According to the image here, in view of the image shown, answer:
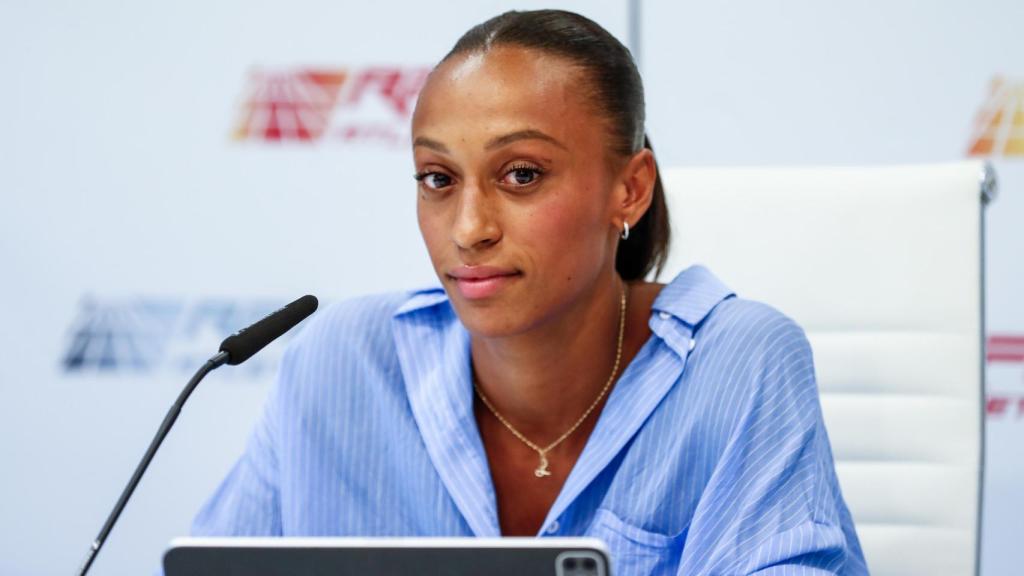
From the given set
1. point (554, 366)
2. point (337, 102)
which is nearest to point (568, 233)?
point (554, 366)

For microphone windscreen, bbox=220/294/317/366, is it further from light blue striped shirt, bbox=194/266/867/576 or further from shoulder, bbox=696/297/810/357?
shoulder, bbox=696/297/810/357

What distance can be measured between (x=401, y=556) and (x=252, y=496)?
32.1 inches

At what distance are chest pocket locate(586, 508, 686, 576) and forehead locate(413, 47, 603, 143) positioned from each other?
465mm

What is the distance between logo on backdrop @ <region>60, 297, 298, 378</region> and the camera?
10.0ft

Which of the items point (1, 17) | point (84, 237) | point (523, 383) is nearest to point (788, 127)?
point (523, 383)

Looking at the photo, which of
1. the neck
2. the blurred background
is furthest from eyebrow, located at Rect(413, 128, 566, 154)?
the blurred background

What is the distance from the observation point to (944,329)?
5.92ft

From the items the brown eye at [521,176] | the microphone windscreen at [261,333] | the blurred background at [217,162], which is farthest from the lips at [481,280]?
the blurred background at [217,162]

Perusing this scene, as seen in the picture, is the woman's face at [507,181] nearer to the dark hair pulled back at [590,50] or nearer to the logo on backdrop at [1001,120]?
the dark hair pulled back at [590,50]

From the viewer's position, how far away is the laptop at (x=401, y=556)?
799 millimetres

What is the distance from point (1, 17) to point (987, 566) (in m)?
2.80

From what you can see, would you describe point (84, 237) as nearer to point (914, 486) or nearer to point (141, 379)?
point (141, 379)

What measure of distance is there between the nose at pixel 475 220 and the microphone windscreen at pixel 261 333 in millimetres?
207

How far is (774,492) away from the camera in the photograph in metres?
1.39
